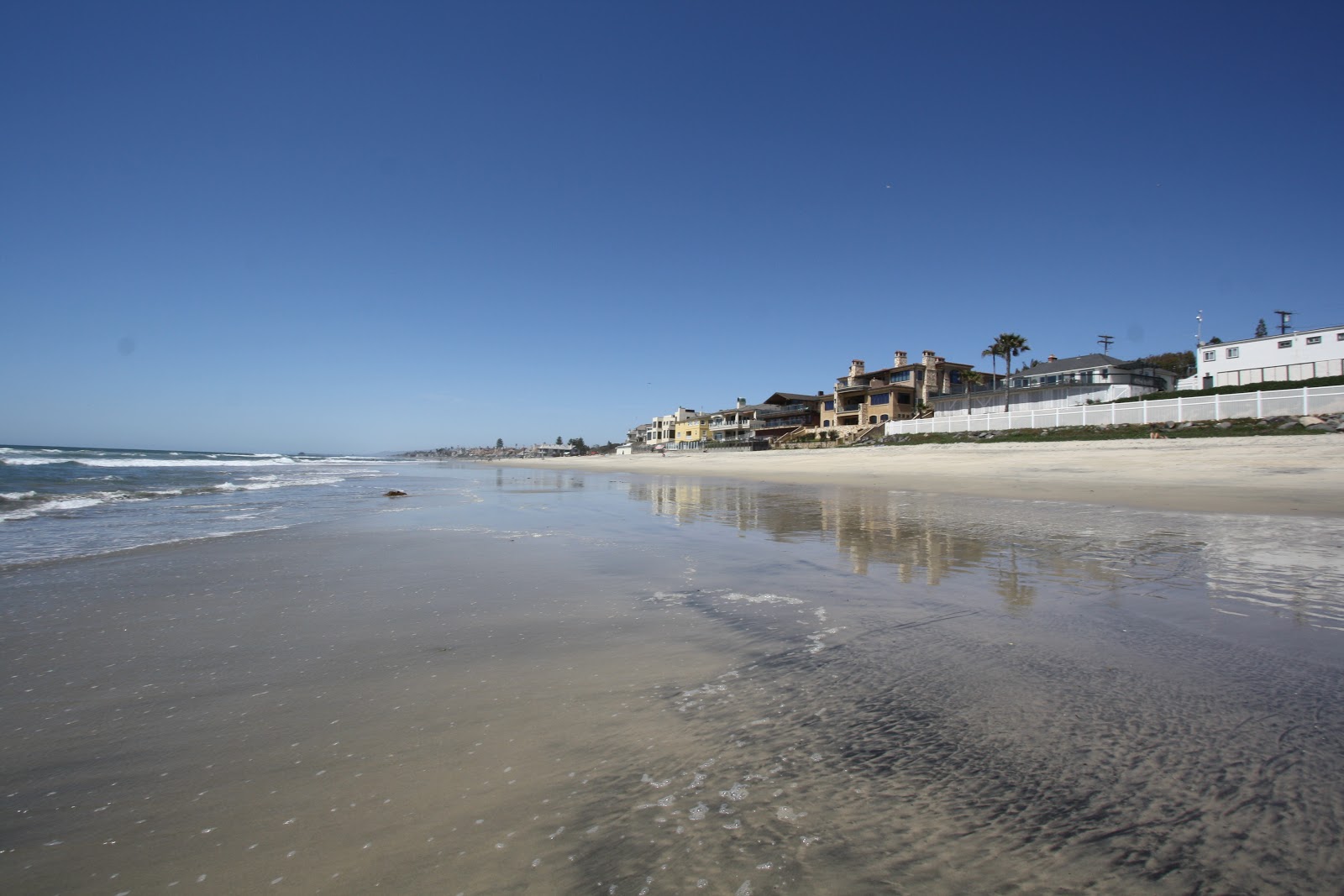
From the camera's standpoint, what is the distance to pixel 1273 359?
44.2 meters

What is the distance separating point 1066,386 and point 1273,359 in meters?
12.9

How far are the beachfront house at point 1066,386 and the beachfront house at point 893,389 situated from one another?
108 inches

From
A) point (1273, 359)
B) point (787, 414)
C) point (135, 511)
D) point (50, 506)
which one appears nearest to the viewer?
point (135, 511)

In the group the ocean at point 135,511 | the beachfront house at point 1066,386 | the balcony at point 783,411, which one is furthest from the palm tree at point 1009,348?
the ocean at point 135,511

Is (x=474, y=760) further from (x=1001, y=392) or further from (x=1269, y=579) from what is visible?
(x=1001, y=392)

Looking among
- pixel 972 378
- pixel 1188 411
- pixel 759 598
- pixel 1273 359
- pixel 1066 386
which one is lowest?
pixel 759 598

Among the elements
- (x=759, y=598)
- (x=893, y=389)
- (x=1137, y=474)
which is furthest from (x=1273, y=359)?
(x=759, y=598)

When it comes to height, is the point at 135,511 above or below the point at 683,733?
above

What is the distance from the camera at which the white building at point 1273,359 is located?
4025 cm

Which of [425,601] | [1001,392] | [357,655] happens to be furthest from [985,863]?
[1001,392]

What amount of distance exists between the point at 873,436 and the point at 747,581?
51.1 metres

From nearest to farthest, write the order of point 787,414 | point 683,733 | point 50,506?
point 683,733, point 50,506, point 787,414

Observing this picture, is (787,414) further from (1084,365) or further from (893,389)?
(1084,365)

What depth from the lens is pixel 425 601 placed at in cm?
598
